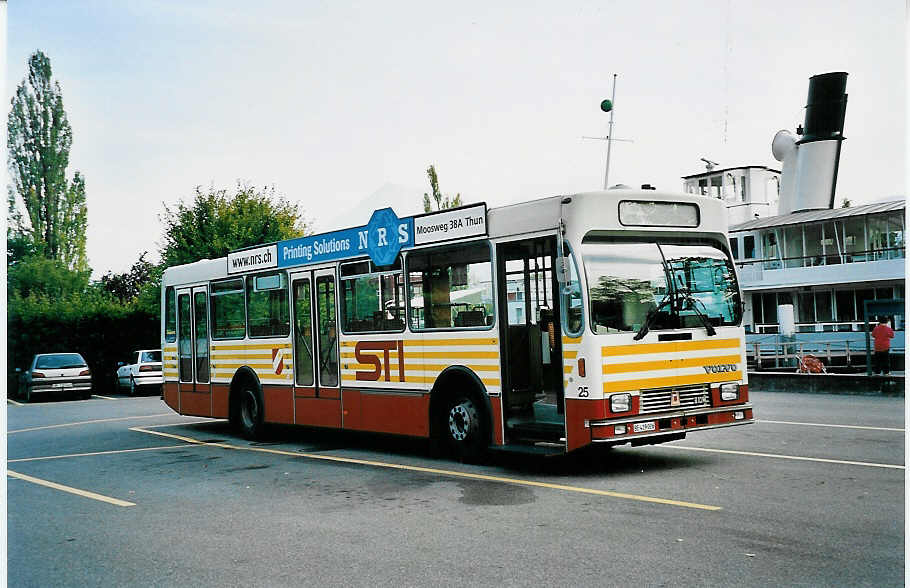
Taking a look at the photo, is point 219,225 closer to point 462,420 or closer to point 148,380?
point 148,380

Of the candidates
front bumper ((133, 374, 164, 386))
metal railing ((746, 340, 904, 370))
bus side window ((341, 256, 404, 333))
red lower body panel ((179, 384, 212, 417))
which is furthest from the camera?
front bumper ((133, 374, 164, 386))

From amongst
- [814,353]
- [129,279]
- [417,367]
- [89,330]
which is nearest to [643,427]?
[417,367]

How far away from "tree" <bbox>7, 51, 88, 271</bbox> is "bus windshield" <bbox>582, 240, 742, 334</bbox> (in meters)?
32.6

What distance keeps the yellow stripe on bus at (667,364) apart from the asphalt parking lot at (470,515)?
112cm

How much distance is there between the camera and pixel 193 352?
16.9 meters

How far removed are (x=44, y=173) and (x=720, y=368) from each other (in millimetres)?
→ 34561

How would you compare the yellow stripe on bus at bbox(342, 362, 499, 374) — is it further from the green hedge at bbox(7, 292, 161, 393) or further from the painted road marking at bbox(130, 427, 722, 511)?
the green hedge at bbox(7, 292, 161, 393)

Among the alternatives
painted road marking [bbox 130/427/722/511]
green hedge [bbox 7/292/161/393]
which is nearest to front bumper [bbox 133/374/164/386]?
green hedge [bbox 7/292/161/393]

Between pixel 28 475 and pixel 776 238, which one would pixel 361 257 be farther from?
pixel 776 238

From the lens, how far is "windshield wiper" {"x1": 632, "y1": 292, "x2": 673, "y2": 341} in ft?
31.6

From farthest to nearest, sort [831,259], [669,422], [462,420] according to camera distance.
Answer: [831,259]
[462,420]
[669,422]

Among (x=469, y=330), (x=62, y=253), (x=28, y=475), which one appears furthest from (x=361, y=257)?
(x=62, y=253)

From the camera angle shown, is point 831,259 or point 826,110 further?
point 826,110

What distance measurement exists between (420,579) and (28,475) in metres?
7.82
